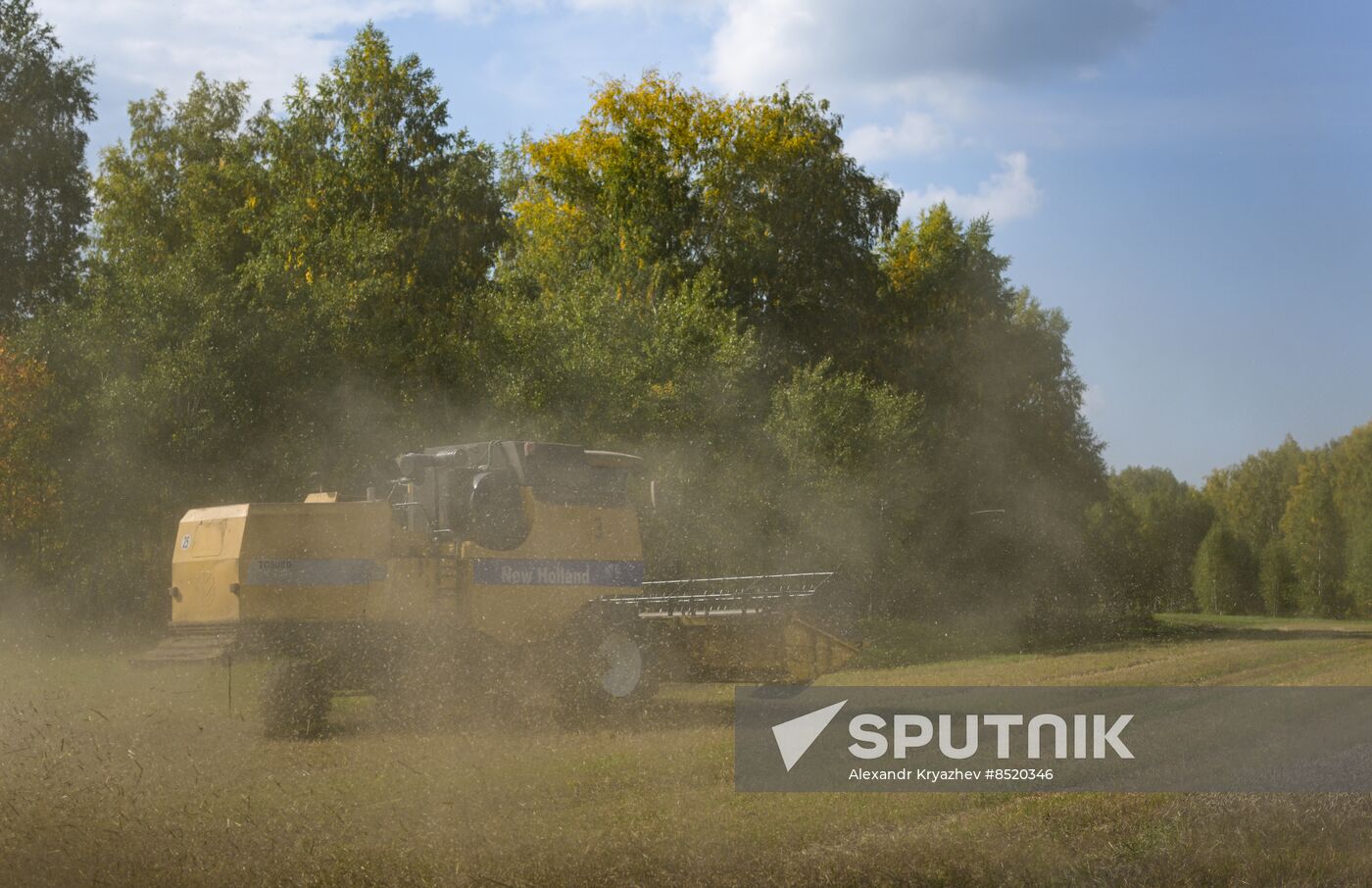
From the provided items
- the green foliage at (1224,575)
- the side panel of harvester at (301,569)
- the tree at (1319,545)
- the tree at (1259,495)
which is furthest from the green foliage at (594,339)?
the tree at (1259,495)

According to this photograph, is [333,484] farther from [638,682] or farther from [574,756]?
[574,756]

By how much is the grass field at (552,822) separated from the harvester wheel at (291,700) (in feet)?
1.41

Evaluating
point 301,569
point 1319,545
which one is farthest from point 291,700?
point 1319,545

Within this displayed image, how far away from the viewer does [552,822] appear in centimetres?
822

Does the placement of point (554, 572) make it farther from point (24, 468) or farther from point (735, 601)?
point (24, 468)

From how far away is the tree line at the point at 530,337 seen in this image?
74.6ft

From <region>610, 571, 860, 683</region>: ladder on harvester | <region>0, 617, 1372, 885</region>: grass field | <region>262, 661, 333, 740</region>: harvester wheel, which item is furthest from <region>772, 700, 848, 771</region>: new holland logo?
<region>262, 661, 333, 740</region>: harvester wheel

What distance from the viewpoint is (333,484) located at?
22.1 metres

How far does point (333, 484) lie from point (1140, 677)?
13.2m

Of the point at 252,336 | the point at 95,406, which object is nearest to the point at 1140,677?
the point at 252,336

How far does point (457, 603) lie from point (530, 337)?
528 inches

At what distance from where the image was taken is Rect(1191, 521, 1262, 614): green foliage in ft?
302

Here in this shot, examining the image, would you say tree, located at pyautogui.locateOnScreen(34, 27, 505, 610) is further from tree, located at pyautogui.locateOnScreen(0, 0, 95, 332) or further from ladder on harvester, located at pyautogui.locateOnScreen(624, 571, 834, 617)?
ladder on harvester, located at pyautogui.locateOnScreen(624, 571, 834, 617)

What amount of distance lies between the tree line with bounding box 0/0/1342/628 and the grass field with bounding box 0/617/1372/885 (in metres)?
7.91
